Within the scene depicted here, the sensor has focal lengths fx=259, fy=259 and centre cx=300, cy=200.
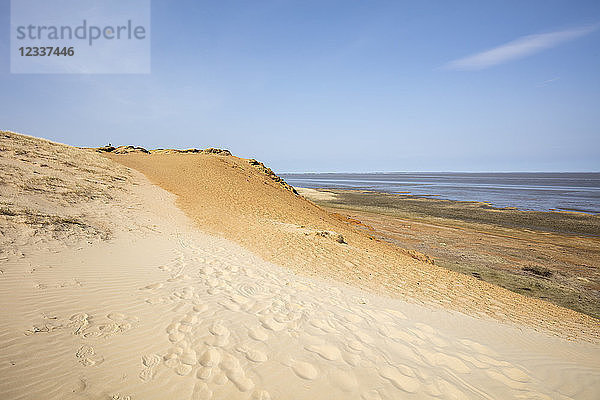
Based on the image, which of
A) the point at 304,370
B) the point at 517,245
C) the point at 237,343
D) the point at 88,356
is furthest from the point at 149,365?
the point at 517,245

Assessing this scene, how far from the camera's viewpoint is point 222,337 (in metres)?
3.75

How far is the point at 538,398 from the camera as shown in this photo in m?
3.51

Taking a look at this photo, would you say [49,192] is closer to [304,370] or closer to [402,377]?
[304,370]

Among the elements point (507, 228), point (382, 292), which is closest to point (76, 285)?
point (382, 292)

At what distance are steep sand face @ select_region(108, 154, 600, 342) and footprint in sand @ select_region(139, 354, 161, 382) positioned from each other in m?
5.15

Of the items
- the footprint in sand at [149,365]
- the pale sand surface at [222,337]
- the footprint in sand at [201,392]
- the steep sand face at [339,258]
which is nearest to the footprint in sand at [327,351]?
the pale sand surface at [222,337]

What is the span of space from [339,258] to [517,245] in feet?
46.9

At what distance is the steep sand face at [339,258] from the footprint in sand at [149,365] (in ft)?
16.9

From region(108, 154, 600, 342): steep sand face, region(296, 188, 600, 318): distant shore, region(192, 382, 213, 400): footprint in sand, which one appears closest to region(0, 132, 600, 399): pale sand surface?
region(192, 382, 213, 400): footprint in sand

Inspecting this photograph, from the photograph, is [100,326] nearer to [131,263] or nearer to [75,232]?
[131,263]

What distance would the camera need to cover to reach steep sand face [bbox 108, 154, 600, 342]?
721 cm

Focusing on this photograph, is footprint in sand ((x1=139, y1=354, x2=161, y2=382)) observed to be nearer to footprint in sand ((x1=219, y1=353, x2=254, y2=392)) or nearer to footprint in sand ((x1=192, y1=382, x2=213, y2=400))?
footprint in sand ((x1=192, y1=382, x2=213, y2=400))

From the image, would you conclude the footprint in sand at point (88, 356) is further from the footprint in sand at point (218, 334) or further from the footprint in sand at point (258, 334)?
the footprint in sand at point (258, 334)

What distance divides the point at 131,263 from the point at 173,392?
4528mm
